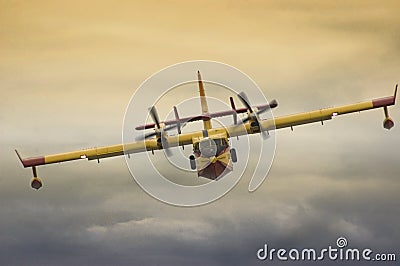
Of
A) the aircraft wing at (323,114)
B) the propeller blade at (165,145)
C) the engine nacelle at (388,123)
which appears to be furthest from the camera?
the aircraft wing at (323,114)

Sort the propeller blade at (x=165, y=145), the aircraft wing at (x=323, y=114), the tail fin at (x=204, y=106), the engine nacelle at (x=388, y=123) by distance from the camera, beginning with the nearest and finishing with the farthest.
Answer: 1. the engine nacelle at (x=388, y=123)
2. the propeller blade at (x=165, y=145)
3. the aircraft wing at (x=323, y=114)
4. the tail fin at (x=204, y=106)

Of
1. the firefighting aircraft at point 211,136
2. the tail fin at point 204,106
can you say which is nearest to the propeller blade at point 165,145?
the firefighting aircraft at point 211,136

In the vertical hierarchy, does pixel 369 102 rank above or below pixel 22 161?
above

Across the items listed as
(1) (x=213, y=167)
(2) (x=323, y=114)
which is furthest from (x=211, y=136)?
(2) (x=323, y=114)

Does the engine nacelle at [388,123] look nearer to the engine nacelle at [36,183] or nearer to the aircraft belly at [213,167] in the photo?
the aircraft belly at [213,167]

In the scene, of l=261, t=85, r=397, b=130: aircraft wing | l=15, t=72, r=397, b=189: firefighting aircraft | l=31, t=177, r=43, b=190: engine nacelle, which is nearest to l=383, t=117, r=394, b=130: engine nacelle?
l=15, t=72, r=397, b=189: firefighting aircraft

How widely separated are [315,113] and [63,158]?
13124 millimetres

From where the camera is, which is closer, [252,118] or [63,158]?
[252,118]

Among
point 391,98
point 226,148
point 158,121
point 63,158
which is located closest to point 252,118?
point 226,148

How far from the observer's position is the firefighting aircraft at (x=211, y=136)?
38.9 m

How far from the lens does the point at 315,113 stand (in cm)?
4081

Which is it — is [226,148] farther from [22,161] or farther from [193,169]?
[22,161]

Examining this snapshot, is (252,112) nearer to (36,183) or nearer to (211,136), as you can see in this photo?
(211,136)

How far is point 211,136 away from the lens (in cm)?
3956
